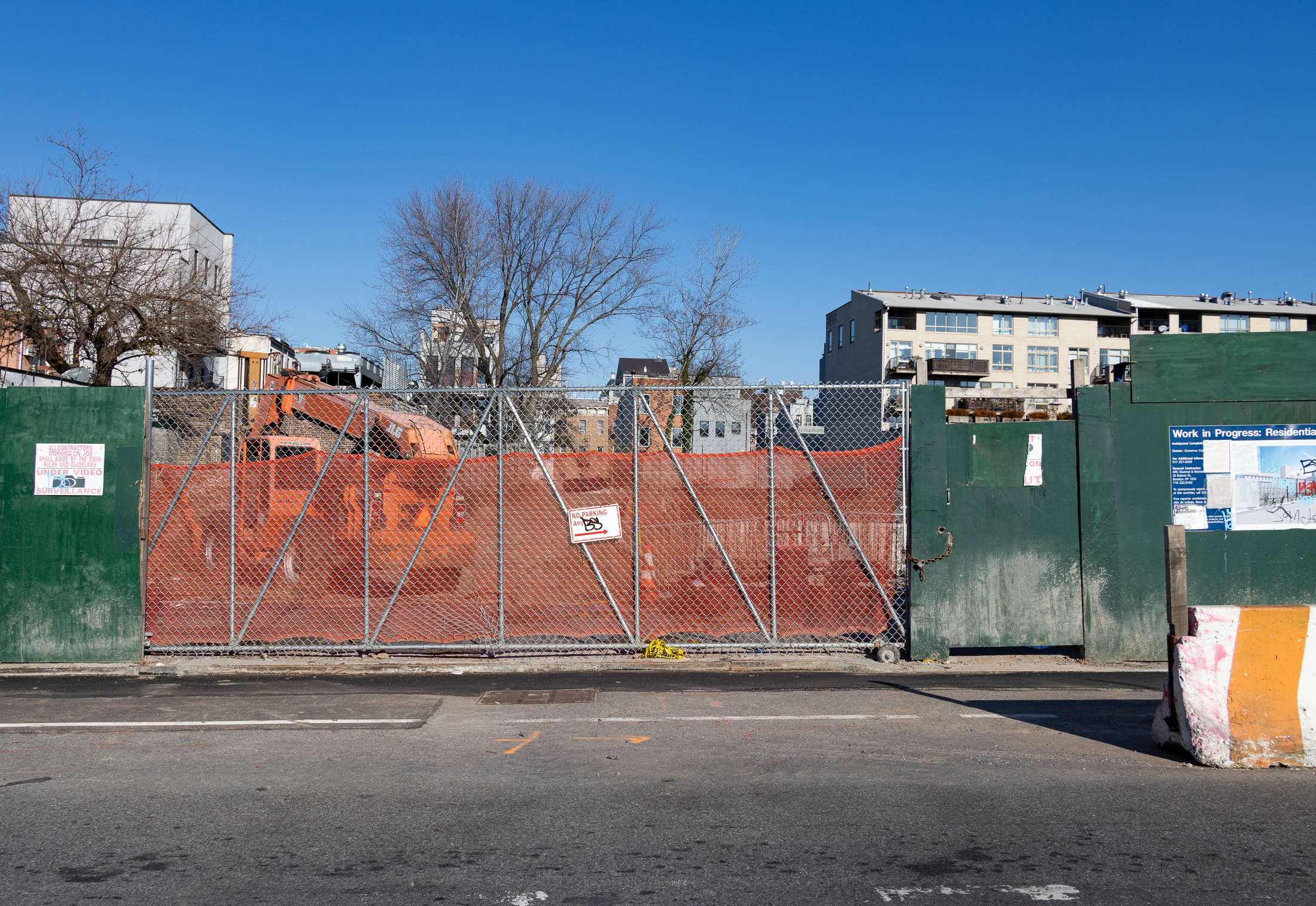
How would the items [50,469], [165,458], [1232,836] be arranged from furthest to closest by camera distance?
1. [165,458]
2. [50,469]
3. [1232,836]

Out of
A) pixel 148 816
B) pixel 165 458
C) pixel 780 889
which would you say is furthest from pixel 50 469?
pixel 780 889

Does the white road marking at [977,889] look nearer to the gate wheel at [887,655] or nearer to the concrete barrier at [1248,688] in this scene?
the concrete barrier at [1248,688]

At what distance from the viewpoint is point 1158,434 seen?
29.9ft

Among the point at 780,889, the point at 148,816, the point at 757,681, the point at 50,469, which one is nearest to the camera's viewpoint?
the point at 780,889

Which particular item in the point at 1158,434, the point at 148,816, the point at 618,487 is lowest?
the point at 148,816

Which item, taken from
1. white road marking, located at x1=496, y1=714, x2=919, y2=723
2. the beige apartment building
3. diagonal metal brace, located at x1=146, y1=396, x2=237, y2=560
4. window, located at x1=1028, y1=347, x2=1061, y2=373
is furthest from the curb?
window, located at x1=1028, y1=347, x2=1061, y2=373

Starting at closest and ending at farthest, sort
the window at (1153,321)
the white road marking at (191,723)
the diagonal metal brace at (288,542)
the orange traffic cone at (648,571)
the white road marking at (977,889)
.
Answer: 1. the white road marking at (977,889)
2. the white road marking at (191,723)
3. the diagonal metal brace at (288,542)
4. the orange traffic cone at (648,571)
5. the window at (1153,321)

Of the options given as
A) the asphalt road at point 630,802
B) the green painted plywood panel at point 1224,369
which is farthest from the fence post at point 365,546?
the green painted plywood panel at point 1224,369

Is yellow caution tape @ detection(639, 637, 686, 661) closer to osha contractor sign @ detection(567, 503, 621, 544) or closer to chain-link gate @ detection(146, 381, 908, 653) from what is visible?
chain-link gate @ detection(146, 381, 908, 653)

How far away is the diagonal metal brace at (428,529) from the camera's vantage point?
8.83m

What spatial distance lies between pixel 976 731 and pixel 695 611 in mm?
3442

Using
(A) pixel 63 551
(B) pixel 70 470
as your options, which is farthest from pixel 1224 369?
(A) pixel 63 551

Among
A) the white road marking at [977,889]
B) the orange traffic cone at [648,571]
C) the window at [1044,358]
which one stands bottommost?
the white road marking at [977,889]

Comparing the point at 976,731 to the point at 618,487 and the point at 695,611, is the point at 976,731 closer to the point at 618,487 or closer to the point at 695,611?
the point at 695,611
